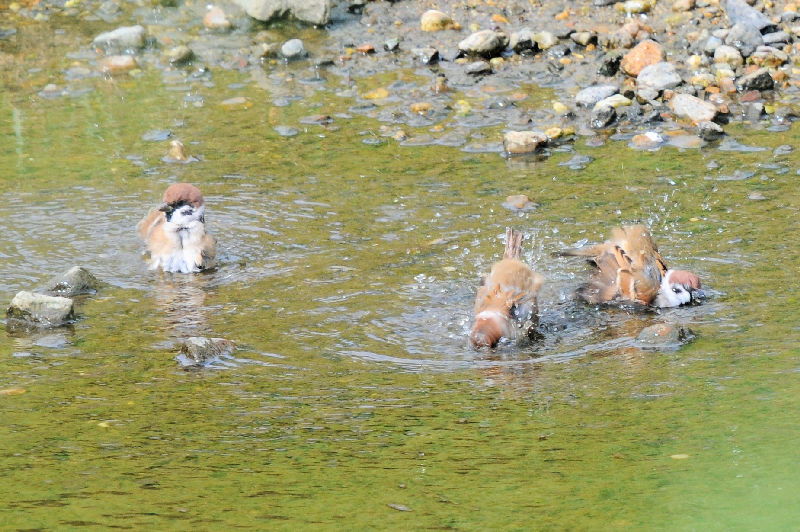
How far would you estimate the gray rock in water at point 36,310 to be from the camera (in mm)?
5746

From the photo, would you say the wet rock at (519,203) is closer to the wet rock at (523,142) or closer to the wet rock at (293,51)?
the wet rock at (523,142)

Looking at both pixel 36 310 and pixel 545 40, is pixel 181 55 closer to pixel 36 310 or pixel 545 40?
pixel 545 40

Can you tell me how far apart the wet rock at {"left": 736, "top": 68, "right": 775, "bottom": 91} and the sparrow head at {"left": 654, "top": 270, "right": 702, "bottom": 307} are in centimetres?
402

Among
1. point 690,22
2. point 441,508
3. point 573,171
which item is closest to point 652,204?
point 573,171

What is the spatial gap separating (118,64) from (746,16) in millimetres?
6379

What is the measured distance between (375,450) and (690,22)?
7.87 meters

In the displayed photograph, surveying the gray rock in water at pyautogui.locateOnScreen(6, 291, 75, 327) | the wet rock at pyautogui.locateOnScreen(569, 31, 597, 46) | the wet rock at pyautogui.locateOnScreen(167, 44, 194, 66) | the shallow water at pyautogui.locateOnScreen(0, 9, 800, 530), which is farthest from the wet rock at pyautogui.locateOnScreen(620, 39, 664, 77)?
the gray rock in water at pyautogui.locateOnScreen(6, 291, 75, 327)

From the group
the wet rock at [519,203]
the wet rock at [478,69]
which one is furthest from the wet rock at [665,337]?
the wet rock at [478,69]

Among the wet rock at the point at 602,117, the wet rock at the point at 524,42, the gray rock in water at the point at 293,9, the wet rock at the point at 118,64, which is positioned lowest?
the wet rock at the point at 602,117

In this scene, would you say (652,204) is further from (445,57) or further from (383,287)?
(445,57)

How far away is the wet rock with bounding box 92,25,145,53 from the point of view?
38.0 feet

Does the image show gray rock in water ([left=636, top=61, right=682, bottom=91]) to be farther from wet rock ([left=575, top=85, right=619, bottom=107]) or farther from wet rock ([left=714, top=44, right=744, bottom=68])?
wet rock ([left=714, top=44, right=744, bottom=68])

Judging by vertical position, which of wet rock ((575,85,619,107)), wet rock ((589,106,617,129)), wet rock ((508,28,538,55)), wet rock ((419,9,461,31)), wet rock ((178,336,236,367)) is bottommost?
wet rock ((178,336,236,367))

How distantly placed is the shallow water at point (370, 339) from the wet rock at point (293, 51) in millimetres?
876
